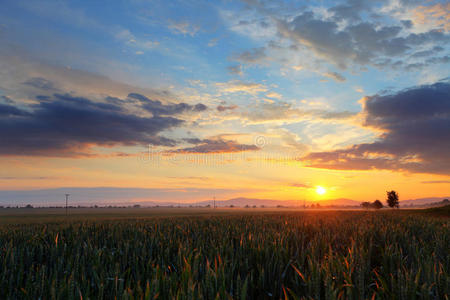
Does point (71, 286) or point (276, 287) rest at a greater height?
point (71, 286)

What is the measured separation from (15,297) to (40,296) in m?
0.86

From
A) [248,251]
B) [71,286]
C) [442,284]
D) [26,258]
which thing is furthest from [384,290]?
[26,258]

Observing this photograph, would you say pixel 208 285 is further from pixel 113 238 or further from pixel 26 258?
pixel 113 238

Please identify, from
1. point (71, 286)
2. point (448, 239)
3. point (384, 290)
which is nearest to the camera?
point (71, 286)

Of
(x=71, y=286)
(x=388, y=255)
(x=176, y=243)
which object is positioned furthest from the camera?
(x=176, y=243)

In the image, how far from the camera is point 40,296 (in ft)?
13.1

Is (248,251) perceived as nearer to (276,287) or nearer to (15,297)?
(276,287)

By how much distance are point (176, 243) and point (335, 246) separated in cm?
440

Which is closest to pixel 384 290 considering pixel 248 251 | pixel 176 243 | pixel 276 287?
pixel 276 287

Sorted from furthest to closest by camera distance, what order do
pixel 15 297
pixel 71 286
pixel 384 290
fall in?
pixel 15 297 → pixel 384 290 → pixel 71 286

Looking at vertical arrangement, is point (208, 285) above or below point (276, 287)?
above

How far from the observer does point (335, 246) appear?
317 inches

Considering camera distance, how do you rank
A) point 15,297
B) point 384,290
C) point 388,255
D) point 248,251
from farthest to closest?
point 248,251 < point 388,255 < point 15,297 < point 384,290

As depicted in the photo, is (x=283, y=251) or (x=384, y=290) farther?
(x=283, y=251)
